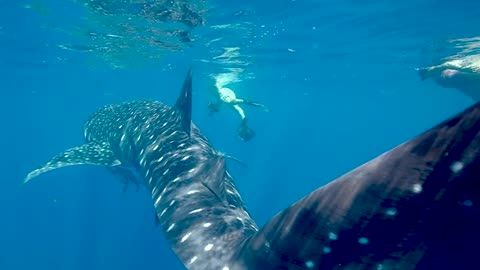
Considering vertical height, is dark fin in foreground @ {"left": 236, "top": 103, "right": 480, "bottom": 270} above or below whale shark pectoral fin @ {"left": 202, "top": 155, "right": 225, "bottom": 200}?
above

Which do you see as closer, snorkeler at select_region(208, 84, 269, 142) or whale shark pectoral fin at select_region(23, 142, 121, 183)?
whale shark pectoral fin at select_region(23, 142, 121, 183)

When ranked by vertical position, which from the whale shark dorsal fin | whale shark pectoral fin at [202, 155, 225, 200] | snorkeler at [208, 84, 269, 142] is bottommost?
snorkeler at [208, 84, 269, 142]

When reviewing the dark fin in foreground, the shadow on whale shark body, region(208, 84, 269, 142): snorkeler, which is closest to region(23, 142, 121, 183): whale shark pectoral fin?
the shadow on whale shark body

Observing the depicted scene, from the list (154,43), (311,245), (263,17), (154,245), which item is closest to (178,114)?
(311,245)

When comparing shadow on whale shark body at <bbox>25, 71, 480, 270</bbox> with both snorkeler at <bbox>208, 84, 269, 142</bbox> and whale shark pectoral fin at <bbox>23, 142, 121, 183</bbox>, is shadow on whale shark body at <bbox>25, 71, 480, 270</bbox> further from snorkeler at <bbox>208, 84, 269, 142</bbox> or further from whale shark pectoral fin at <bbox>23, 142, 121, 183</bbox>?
snorkeler at <bbox>208, 84, 269, 142</bbox>

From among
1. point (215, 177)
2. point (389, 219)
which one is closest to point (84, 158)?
point (215, 177)

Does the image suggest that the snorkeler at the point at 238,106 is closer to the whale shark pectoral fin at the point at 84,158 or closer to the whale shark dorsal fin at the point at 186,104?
the whale shark pectoral fin at the point at 84,158

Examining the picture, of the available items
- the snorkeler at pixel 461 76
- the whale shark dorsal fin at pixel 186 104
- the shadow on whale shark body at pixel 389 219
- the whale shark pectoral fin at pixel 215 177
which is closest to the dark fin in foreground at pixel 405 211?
the shadow on whale shark body at pixel 389 219

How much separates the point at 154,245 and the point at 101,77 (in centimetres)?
2237

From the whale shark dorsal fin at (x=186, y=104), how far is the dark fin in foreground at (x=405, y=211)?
18.4 ft

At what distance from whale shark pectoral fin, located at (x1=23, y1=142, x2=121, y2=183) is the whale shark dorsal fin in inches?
130

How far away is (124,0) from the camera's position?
15.7 metres

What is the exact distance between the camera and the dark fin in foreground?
2.09 meters

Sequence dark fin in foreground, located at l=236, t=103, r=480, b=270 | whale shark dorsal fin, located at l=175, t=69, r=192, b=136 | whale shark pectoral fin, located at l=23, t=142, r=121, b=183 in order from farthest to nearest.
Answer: whale shark pectoral fin, located at l=23, t=142, r=121, b=183 < whale shark dorsal fin, located at l=175, t=69, r=192, b=136 < dark fin in foreground, located at l=236, t=103, r=480, b=270
